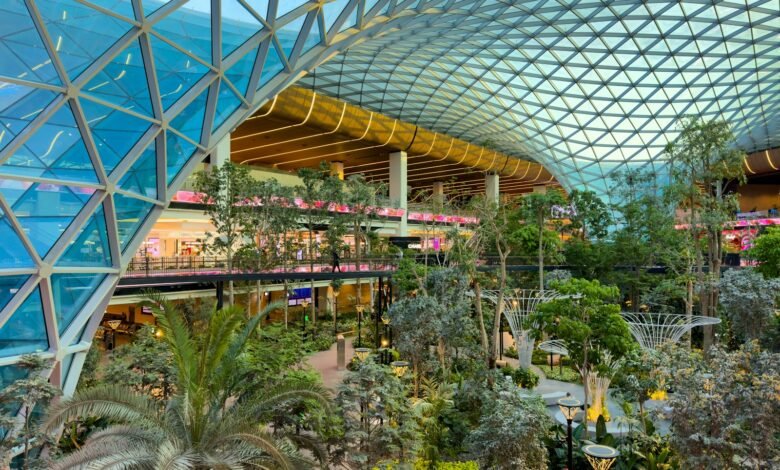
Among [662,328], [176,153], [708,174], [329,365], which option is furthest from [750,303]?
[176,153]

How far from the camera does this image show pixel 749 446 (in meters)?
10.6

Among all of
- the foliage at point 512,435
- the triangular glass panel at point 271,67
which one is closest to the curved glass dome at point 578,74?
the triangular glass panel at point 271,67

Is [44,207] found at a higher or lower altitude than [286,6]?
lower

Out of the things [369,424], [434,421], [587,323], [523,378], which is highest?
[587,323]

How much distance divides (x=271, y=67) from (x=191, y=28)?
171 inches

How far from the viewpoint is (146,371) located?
17.7 m

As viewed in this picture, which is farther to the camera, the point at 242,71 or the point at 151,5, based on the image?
the point at 242,71

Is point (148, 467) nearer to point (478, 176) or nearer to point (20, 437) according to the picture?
point (20, 437)

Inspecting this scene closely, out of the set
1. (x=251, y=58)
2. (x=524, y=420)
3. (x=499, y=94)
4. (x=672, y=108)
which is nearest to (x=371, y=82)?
(x=499, y=94)

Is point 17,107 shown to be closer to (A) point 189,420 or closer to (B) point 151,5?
(B) point 151,5

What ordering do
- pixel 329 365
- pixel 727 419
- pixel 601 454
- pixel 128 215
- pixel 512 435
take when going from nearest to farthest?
1. pixel 727 419
2. pixel 601 454
3. pixel 512 435
4. pixel 128 215
5. pixel 329 365

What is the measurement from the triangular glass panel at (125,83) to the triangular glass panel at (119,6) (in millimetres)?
629

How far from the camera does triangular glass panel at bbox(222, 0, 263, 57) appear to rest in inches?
526

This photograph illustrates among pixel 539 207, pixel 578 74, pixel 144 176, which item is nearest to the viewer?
pixel 144 176
